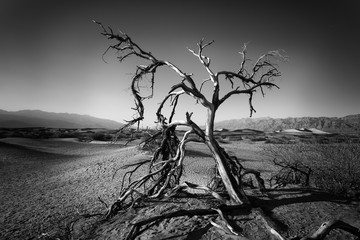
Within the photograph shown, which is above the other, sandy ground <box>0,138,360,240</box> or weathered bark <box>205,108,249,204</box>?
weathered bark <box>205,108,249,204</box>

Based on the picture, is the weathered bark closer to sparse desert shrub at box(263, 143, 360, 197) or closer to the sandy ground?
the sandy ground

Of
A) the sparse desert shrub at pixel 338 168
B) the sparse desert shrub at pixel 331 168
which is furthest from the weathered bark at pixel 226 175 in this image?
the sparse desert shrub at pixel 338 168

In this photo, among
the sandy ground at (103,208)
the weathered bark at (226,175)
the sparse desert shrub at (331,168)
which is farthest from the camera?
the sparse desert shrub at (331,168)

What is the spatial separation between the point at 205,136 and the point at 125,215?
7.34 ft

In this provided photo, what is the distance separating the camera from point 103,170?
11516 millimetres

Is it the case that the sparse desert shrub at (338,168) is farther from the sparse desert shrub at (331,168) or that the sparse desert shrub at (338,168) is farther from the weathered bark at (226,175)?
the weathered bark at (226,175)

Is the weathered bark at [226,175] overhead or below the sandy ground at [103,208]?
overhead

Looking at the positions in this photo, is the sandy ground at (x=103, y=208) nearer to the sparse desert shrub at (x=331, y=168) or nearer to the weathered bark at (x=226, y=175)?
the weathered bark at (x=226, y=175)

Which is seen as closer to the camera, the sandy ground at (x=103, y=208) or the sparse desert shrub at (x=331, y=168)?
the sandy ground at (x=103, y=208)

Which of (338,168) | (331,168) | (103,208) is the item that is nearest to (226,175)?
(103,208)

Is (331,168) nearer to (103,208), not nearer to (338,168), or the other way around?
(338,168)

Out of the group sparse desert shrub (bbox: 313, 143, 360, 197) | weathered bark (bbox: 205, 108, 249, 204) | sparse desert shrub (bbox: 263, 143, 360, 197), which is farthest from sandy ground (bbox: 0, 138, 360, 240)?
sparse desert shrub (bbox: 313, 143, 360, 197)

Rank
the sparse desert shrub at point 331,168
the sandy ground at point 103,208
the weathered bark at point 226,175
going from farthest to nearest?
the sparse desert shrub at point 331,168 → the weathered bark at point 226,175 → the sandy ground at point 103,208

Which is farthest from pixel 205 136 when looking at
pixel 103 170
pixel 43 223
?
pixel 103 170
